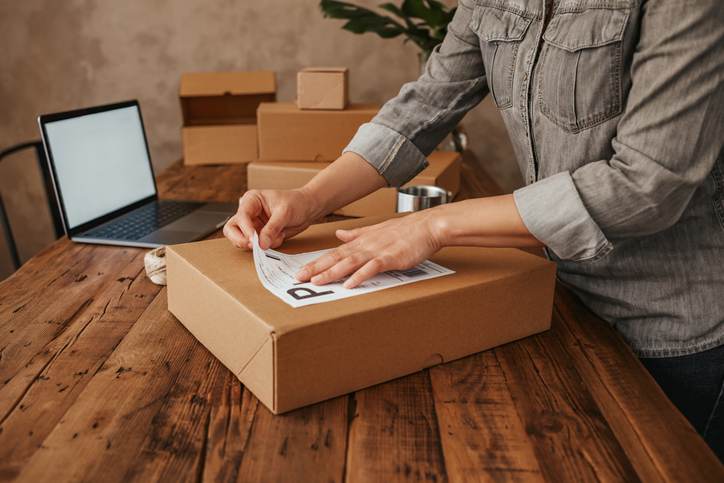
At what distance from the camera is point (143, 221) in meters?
1.41

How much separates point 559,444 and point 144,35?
217 centimetres

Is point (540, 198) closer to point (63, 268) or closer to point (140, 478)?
point (140, 478)

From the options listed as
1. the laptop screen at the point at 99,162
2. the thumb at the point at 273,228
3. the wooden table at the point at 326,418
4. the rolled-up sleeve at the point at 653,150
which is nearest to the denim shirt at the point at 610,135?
the rolled-up sleeve at the point at 653,150

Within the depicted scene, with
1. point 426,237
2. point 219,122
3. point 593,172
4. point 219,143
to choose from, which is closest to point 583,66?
point 593,172

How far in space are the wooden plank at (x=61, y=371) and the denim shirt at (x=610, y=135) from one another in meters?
0.45

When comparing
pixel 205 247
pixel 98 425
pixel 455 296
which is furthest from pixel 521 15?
pixel 98 425

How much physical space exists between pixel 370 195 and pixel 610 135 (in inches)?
26.7

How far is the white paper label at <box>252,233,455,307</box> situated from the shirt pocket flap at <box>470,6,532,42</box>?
39 cm

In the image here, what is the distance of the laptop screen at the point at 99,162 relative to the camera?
1286 mm

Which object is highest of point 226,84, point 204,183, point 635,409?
point 226,84

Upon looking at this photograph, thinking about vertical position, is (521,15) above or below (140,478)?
above

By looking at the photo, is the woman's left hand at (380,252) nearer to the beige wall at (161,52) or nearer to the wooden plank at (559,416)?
the wooden plank at (559,416)

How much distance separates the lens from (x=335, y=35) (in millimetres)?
2363

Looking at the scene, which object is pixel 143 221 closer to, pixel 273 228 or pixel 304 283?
pixel 273 228
